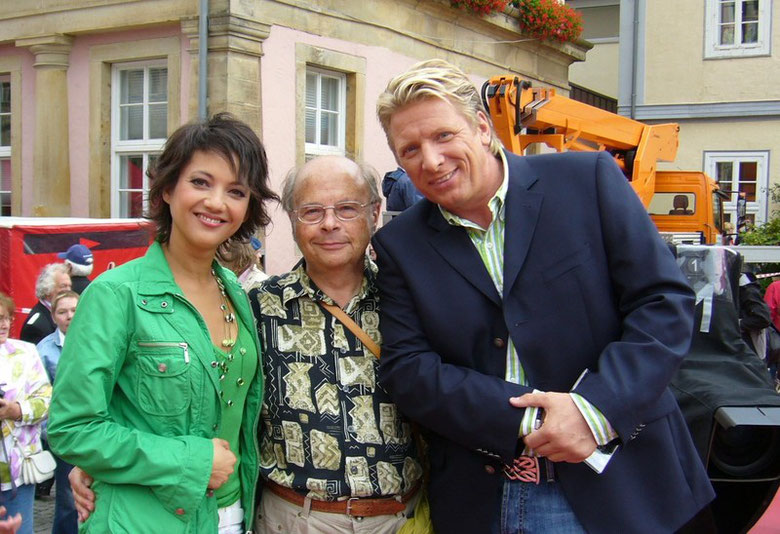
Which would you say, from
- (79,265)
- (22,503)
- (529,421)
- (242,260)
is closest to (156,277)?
(529,421)

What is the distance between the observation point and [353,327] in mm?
2385

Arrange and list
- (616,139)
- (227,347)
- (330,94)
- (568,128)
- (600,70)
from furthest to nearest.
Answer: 1. (600,70)
2. (330,94)
3. (616,139)
4. (568,128)
5. (227,347)

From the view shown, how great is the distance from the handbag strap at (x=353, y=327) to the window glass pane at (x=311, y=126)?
25.6ft

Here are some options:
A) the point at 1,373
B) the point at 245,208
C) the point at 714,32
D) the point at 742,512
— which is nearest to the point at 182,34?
the point at 1,373

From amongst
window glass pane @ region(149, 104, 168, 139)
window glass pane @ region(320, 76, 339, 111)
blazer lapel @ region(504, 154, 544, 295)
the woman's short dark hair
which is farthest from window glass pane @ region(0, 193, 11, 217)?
blazer lapel @ region(504, 154, 544, 295)

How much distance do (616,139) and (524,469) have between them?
809 cm

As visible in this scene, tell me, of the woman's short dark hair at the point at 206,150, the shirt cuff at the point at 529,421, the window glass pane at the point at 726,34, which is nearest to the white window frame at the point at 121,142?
the woman's short dark hair at the point at 206,150

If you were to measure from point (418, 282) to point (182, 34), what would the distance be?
751cm

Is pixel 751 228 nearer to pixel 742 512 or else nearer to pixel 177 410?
pixel 742 512

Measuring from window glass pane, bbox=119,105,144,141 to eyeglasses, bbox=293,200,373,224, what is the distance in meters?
7.81

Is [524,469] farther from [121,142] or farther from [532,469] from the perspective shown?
[121,142]

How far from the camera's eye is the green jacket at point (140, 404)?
196cm

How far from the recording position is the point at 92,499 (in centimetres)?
207

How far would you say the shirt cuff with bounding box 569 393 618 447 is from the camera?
192 centimetres
